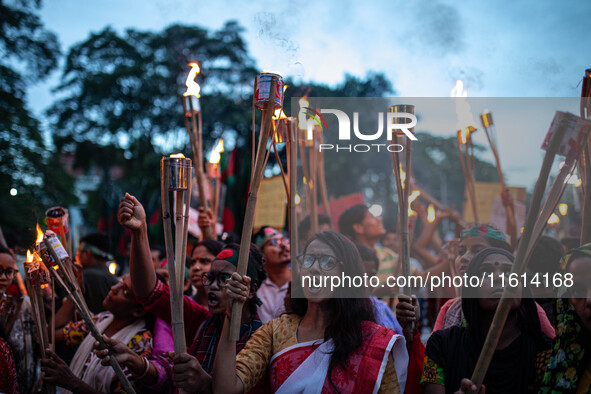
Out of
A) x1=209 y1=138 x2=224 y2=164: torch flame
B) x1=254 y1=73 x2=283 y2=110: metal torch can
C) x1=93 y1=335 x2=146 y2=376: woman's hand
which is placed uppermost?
x1=254 y1=73 x2=283 y2=110: metal torch can

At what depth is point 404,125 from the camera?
2445 mm

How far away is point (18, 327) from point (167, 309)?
1287mm

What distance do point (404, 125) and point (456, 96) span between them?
93 centimetres

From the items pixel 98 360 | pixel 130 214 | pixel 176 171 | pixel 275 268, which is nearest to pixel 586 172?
pixel 176 171

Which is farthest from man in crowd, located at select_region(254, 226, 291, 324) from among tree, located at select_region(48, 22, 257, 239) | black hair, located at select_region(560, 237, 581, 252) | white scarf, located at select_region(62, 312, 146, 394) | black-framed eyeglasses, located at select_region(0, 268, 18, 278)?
tree, located at select_region(48, 22, 257, 239)

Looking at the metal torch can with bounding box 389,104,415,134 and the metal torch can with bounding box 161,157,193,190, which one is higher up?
the metal torch can with bounding box 389,104,415,134

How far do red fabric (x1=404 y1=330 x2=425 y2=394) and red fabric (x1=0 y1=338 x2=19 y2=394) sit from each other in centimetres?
204

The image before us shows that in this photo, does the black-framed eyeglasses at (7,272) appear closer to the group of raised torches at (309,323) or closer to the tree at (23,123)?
the group of raised torches at (309,323)

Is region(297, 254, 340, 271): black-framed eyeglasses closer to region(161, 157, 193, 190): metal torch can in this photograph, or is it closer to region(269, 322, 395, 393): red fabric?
region(269, 322, 395, 393): red fabric

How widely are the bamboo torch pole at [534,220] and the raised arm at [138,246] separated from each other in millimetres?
1486

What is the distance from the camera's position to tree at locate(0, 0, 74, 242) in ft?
37.6

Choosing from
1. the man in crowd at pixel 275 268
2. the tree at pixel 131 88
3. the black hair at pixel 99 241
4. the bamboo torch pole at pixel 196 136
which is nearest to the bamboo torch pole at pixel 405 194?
the bamboo torch pole at pixel 196 136

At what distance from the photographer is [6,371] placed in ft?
9.20

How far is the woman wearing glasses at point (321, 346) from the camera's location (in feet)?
7.03
